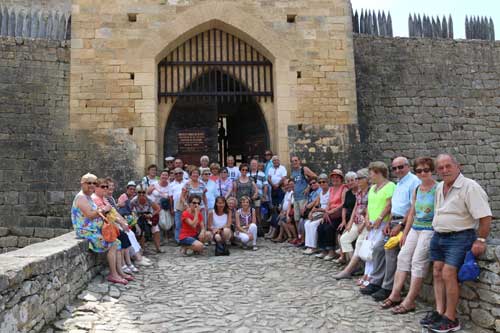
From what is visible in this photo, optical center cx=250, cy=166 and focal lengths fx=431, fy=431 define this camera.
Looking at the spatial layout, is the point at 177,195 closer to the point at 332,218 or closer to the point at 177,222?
the point at 177,222

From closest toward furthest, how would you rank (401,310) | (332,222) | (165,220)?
1. (401,310)
2. (332,222)
3. (165,220)

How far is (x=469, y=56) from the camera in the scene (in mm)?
11016

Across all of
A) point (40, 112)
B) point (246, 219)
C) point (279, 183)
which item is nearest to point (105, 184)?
point (246, 219)

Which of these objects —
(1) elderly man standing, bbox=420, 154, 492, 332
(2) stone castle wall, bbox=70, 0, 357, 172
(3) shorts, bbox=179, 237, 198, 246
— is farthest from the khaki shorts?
(1) elderly man standing, bbox=420, 154, 492, 332

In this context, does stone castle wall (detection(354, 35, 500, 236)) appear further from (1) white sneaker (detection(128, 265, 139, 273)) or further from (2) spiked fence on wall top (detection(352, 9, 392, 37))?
(1) white sneaker (detection(128, 265, 139, 273))

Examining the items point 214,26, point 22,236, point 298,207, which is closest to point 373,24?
point 214,26

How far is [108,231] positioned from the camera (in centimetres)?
500

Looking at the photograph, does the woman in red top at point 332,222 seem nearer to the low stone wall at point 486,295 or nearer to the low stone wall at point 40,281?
the low stone wall at point 486,295

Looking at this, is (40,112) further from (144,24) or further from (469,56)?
(469,56)

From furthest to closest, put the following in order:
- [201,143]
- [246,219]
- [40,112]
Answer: [201,143]
[40,112]
[246,219]

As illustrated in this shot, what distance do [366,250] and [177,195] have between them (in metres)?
3.26

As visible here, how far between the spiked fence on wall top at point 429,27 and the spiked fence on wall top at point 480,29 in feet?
1.86

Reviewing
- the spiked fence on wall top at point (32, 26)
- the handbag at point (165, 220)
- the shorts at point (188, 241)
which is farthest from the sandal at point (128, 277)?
the spiked fence on wall top at point (32, 26)

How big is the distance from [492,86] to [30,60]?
10919mm
